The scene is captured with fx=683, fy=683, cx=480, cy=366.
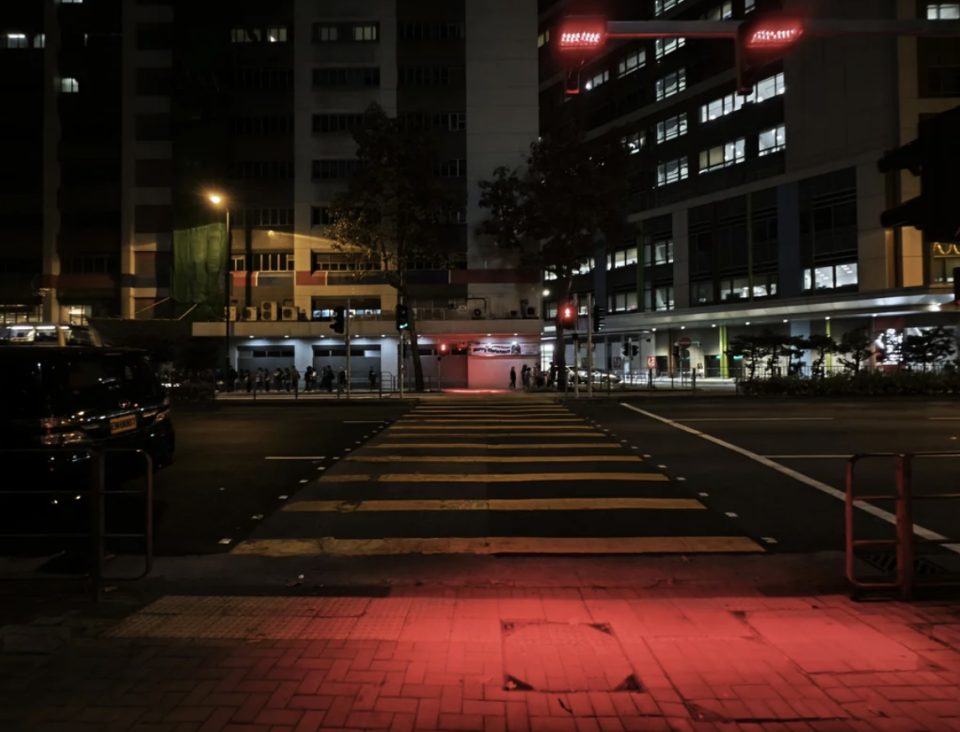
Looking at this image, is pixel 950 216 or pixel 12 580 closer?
pixel 950 216

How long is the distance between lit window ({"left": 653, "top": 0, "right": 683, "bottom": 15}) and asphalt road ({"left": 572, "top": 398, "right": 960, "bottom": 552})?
40.9 metres

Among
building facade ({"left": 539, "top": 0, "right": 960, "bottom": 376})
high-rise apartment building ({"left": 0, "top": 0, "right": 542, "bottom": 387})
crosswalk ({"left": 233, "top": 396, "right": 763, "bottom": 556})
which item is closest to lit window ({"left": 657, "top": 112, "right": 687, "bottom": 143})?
building facade ({"left": 539, "top": 0, "right": 960, "bottom": 376})

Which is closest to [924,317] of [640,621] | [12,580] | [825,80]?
[825,80]

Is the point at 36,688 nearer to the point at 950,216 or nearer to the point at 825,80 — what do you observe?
the point at 950,216

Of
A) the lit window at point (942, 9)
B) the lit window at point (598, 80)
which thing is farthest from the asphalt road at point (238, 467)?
the lit window at point (598, 80)

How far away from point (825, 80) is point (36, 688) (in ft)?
164

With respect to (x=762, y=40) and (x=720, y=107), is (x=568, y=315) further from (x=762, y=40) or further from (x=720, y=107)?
(x=720, y=107)

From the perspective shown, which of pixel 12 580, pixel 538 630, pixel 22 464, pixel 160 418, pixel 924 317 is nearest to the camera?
pixel 538 630

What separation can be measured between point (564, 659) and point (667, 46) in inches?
2313

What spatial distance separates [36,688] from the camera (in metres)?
3.96

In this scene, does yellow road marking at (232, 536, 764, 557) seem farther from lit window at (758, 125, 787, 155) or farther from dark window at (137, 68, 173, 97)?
lit window at (758, 125, 787, 155)

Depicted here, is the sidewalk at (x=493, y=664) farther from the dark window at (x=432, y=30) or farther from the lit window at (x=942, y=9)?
the lit window at (x=942, y=9)

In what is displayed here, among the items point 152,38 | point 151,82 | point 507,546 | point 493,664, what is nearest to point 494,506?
point 507,546

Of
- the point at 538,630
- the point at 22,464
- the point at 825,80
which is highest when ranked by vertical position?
the point at 825,80
